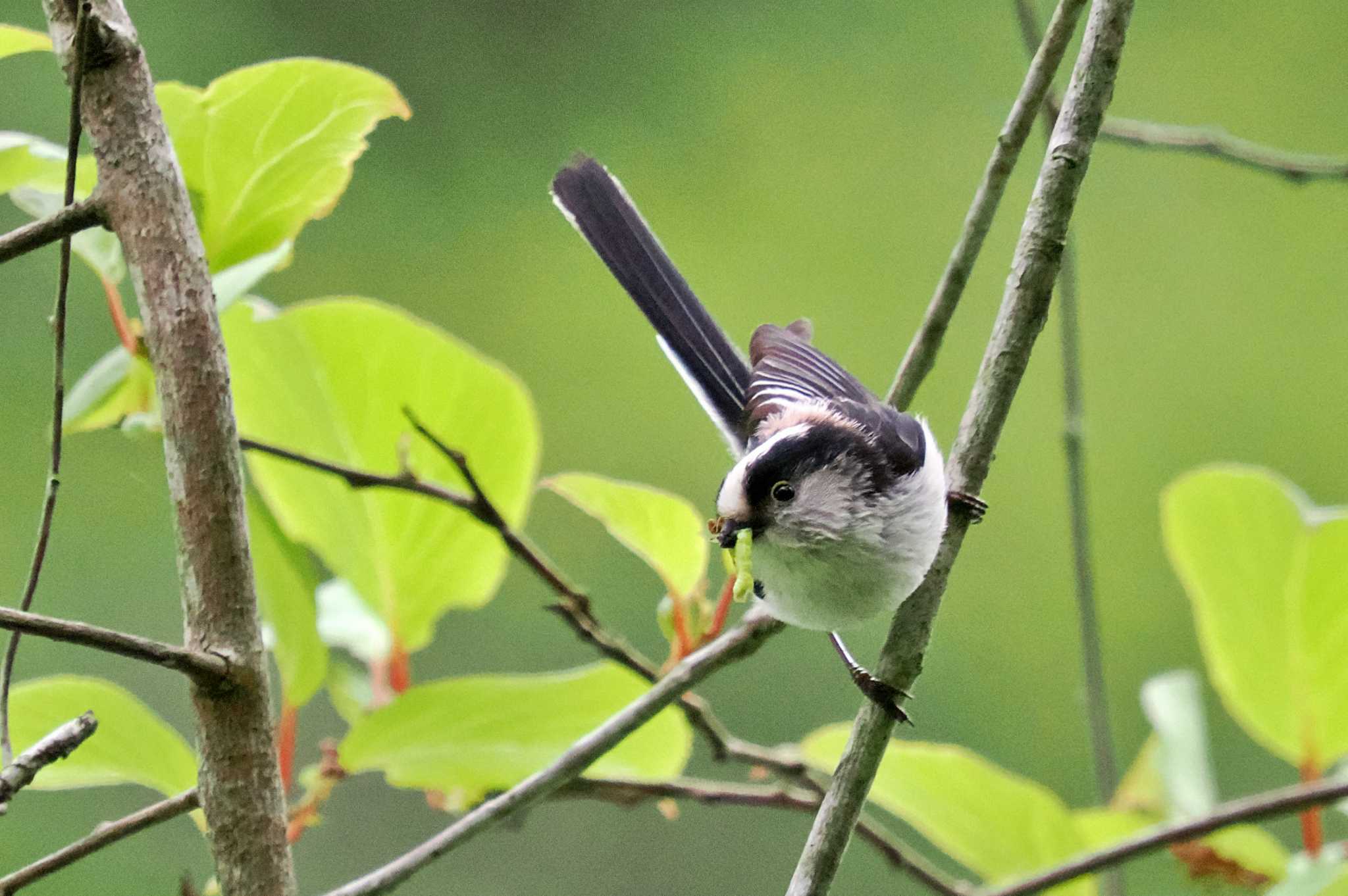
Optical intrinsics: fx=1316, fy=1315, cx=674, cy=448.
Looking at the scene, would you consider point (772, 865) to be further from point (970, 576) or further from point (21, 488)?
point (21, 488)

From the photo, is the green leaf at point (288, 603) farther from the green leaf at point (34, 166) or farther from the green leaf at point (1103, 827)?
the green leaf at point (1103, 827)

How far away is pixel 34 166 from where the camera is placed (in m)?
0.64

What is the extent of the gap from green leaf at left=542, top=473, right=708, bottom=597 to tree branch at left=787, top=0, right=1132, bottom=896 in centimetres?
14

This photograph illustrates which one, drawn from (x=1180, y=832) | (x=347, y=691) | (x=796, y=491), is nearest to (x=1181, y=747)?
(x=1180, y=832)

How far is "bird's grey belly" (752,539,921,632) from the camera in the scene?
2.73ft

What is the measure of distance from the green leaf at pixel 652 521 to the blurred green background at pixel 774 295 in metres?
1.21

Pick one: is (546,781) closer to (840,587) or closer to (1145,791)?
(840,587)

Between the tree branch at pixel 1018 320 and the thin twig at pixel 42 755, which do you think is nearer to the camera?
the thin twig at pixel 42 755

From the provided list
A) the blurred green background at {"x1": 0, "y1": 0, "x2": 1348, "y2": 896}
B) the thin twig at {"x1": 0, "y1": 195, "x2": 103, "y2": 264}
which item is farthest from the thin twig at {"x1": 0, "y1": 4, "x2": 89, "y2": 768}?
the blurred green background at {"x1": 0, "y1": 0, "x2": 1348, "y2": 896}

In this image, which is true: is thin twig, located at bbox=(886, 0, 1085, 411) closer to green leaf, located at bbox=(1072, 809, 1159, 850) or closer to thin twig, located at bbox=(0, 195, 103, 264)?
green leaf, located at bbox=(1072, 809, 1159, 850)

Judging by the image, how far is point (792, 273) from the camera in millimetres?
2377

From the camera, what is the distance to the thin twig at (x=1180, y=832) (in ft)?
2.23

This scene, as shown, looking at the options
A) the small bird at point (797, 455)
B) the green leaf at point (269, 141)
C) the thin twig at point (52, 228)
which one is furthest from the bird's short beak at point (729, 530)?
the thin twig at point (52, 228)

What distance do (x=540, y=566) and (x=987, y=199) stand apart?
33 centimetres
